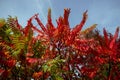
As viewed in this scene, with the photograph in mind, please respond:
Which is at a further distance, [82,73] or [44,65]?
[82,73]

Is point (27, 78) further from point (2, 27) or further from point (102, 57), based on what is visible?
point (102, 57)

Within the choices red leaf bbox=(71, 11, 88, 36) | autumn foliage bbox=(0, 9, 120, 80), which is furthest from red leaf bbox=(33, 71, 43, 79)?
red leaf bbox=(71, 11, 88, 36)

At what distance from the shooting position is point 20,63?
10.2 m

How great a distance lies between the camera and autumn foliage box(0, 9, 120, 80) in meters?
9.88

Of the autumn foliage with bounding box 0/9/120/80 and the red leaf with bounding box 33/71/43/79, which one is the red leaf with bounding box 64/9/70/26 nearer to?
the autumn foliage with bounding box 0/9/120/80

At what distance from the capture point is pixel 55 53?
1143 cm

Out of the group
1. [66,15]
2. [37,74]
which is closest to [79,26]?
[66,15]

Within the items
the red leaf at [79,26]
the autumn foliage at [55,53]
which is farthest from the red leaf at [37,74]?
the red leaf at [79,26]

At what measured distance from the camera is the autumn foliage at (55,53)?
9.88 metres

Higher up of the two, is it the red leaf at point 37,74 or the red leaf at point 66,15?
the red leaf at point 66,15

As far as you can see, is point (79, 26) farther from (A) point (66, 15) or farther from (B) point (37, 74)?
(B) point (37, 74)

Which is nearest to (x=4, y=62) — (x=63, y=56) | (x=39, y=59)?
(x=39, y=59)

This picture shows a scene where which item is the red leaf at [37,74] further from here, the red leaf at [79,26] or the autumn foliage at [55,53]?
the red leaf at [79,26]

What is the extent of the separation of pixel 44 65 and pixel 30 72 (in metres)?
0.84
